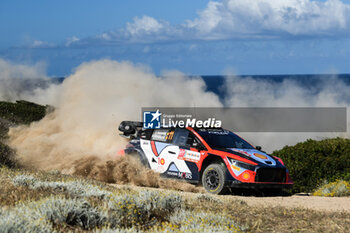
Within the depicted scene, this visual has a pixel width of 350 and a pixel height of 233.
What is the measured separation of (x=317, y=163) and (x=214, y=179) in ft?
15.3

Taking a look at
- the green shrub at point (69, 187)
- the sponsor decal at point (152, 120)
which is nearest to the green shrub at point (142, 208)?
the green shrub at point (69, 187)

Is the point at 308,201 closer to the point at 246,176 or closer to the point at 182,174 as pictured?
the point at 246,176

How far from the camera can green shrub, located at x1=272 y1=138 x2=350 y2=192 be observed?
48.9 ft

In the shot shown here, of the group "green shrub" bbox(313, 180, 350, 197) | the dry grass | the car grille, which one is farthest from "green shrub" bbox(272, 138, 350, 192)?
the dry grass

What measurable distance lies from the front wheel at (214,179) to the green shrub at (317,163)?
4.19 m

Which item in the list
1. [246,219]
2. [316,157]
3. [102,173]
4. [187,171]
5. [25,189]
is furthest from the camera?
[316,157]

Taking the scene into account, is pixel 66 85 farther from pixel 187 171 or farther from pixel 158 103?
pixel 187 171

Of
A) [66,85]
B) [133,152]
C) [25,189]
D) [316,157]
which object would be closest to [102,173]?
[133,152]

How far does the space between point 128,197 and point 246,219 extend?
1.74 metres

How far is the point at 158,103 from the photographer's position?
23484mm

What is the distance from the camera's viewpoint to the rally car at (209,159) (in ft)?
38.0

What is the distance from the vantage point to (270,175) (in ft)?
39.0

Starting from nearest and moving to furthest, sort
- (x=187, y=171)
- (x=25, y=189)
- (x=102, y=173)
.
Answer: (x=25, y=189), (x=187, y=171), (x=102, y=173)

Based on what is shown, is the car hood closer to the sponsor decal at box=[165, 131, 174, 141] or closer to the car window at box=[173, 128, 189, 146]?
the car window at box=[173, 128, 189, 146]
